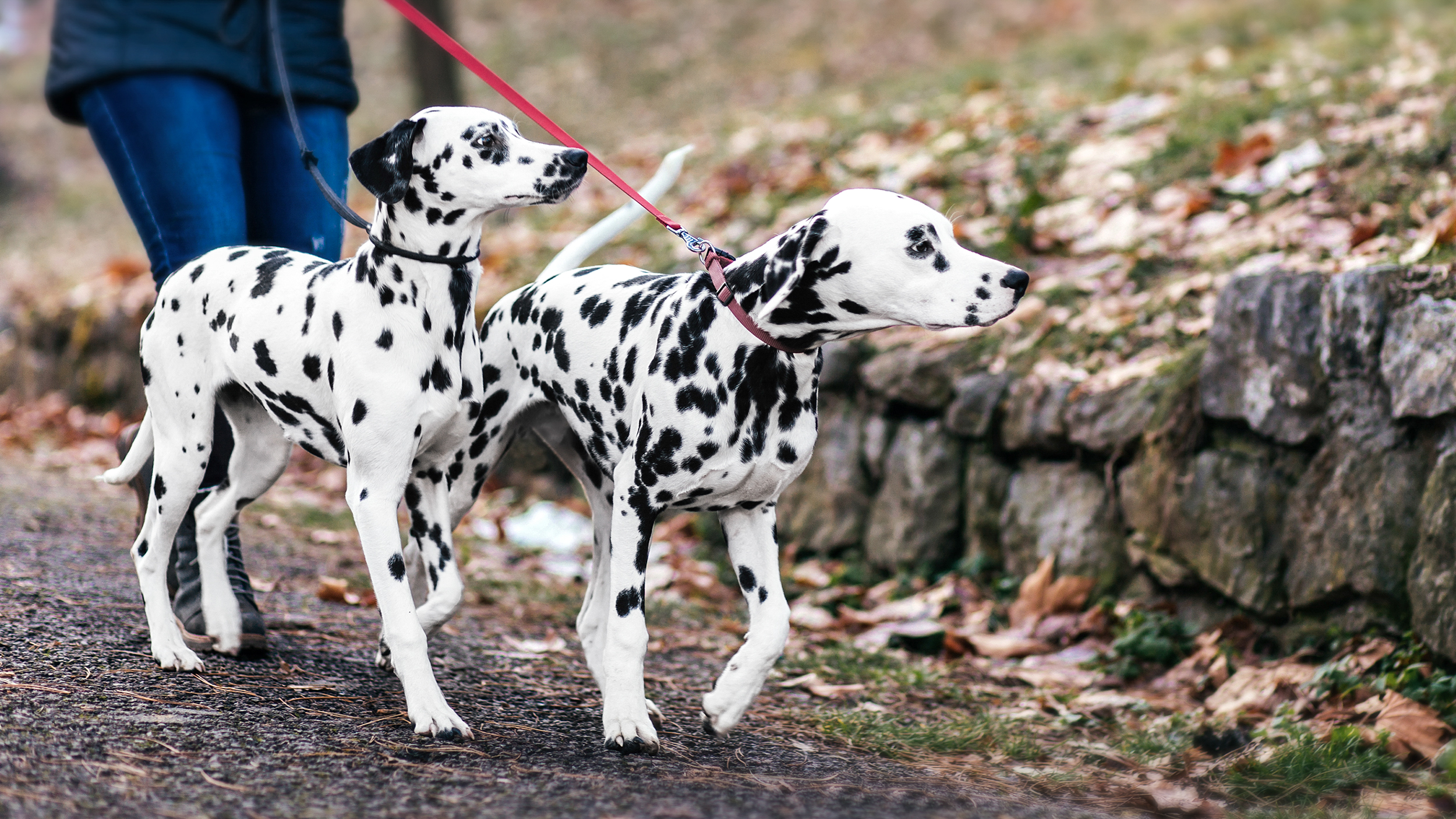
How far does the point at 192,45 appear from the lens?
13.3 feet

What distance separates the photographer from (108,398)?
378 inches

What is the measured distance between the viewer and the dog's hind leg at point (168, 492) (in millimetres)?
3695

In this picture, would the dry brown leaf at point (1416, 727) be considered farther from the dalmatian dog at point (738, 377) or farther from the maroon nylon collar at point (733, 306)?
the maroon nylon collar at point (733, 306)

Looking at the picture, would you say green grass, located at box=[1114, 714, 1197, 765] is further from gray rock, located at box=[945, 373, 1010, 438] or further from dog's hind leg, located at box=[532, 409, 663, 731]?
gray rock, located at box=[945, 373, 1010, 438]

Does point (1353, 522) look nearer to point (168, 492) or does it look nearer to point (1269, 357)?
point (1269, 357)

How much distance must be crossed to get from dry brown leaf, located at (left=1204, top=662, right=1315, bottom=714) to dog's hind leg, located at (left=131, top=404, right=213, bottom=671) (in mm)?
3312

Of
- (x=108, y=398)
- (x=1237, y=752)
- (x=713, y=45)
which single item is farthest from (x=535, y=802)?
(x=713, y=45)

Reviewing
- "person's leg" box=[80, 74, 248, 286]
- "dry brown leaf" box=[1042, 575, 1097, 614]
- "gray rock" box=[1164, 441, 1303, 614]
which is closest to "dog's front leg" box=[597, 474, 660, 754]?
"person's leg" box=[80, 74, 248, 286]

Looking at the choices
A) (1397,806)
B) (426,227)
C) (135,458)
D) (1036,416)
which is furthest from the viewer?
(1036,416)

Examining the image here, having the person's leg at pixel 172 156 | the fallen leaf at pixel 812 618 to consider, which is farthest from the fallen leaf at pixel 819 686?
the person's leg at pixel 172 156

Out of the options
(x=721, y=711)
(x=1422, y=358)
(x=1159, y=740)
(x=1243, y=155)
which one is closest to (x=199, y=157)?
(x=721, y=711)

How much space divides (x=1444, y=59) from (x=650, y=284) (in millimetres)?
5474

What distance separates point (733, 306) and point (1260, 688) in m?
2.31

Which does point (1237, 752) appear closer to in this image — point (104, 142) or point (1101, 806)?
point (1101, 806)
